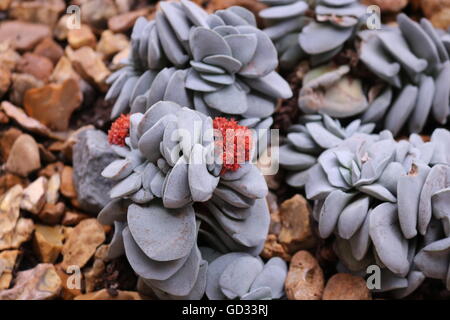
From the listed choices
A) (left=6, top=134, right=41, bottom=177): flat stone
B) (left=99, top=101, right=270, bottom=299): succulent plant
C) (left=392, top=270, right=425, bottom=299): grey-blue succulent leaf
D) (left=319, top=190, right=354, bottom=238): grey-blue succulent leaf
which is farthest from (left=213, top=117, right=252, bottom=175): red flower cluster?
(left=6, top=134, right=41, bottom=177): flat stone

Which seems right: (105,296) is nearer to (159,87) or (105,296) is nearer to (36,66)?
(159,87)

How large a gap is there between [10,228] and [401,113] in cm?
96

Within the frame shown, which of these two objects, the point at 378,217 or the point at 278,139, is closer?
the point at 378,217

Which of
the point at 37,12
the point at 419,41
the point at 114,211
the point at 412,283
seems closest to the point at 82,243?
the point at 114,211

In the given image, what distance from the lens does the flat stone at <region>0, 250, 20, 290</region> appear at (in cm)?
116

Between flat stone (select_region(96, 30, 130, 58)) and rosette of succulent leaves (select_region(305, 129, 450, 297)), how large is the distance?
2.33ft

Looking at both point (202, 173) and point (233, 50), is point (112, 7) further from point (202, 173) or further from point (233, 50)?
point (202, 173)

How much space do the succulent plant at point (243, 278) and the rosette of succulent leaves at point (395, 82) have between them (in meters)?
0.43

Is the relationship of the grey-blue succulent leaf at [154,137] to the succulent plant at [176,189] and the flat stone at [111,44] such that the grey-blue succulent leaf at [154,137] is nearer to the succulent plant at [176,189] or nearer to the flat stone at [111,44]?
the succulent plant at [176,189]

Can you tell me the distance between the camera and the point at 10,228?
123 centimetres

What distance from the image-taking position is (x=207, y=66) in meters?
1.20

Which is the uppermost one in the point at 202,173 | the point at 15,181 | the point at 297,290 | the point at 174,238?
the point at 202,173
